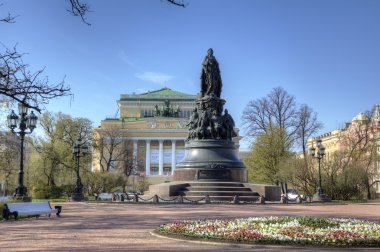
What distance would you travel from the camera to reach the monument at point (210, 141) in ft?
99.9

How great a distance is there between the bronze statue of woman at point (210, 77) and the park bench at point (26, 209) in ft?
55.9

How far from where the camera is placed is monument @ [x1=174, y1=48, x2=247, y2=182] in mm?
30453

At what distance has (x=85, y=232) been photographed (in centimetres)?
1272

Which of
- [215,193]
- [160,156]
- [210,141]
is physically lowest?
[215,193]

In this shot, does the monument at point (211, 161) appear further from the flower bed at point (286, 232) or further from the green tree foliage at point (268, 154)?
the green tree foliage at point (268, 154)

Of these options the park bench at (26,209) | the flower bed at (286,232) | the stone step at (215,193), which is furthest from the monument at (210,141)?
the flower bed at (286,232)

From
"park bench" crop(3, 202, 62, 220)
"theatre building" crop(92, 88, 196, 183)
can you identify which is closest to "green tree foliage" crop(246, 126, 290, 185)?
"park bench" crop(3, 202, 62, 220)

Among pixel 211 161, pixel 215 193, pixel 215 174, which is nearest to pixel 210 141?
pixel 211 161

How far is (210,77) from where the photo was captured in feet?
110

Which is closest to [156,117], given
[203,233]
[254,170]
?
[254,170]

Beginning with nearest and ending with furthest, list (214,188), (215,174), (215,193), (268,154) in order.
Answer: (215,193)
(214,188)
(215,174)
(268,154)

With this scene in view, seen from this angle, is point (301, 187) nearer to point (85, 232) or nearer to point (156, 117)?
point (85, 232)

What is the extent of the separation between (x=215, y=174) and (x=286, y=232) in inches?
758

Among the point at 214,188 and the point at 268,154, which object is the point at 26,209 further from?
the point at 268,154
